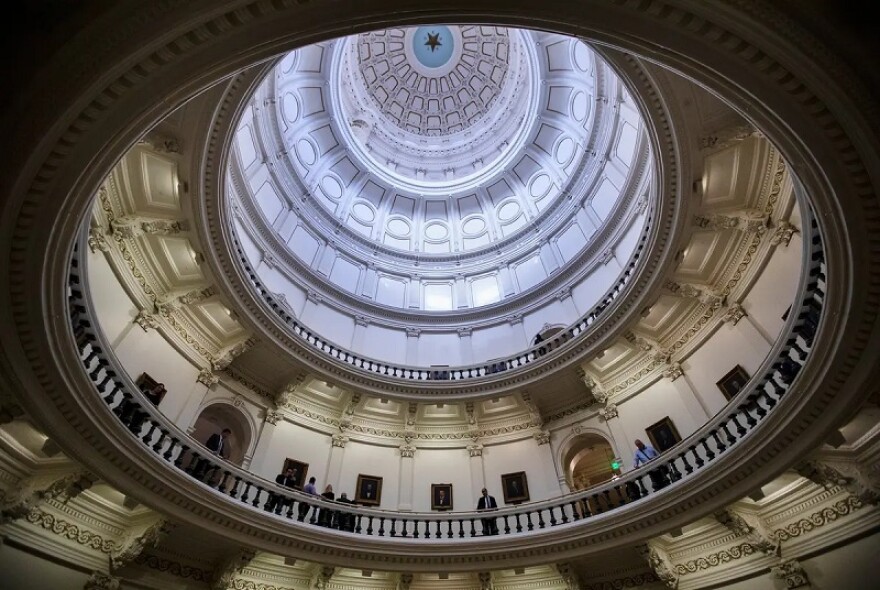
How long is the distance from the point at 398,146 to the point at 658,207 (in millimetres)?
19893

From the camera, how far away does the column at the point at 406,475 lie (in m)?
15.0

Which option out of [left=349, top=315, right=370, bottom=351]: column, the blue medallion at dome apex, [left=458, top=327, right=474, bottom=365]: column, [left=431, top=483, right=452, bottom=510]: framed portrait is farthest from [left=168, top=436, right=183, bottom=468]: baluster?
the blue medallion at dome apex

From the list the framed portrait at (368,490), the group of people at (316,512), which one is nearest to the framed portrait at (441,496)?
the framed portrait at (368,490)

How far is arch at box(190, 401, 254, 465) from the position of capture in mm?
14406

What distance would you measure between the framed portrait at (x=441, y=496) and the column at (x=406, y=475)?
0.71 m

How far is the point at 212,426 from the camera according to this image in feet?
51.5

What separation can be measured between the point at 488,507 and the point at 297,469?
5819mm

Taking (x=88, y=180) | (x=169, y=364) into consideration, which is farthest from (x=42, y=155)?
(x=169, y=364)

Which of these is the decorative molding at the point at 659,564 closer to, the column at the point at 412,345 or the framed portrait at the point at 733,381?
the framed portrait at the point at 733,381

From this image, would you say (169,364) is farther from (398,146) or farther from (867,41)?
(398,146)

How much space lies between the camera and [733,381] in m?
12.3

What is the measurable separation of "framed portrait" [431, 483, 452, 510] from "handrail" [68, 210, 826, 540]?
3.49 feet

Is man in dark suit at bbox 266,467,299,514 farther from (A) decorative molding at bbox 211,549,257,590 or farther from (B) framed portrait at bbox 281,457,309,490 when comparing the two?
(A) decorative molding at bbox 211,549,257,590

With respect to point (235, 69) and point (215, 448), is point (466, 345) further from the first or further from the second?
point (235, 69)
